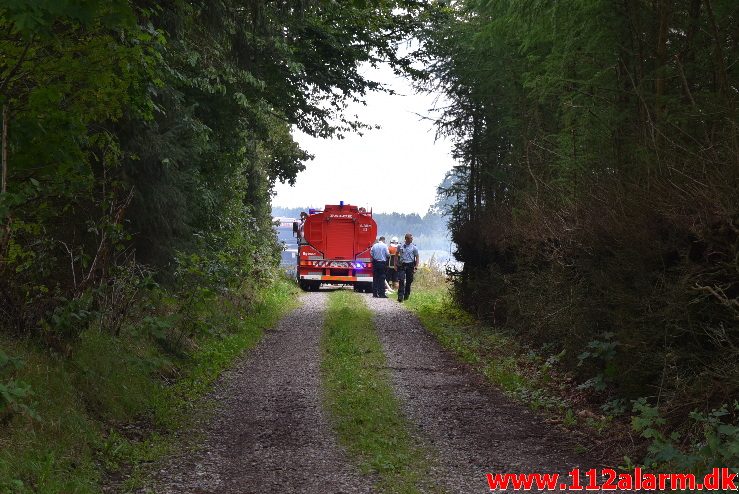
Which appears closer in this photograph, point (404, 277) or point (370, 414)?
point (370, 414)

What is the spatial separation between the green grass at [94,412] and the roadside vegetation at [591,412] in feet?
12.8

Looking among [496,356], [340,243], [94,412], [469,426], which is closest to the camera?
[94,412]

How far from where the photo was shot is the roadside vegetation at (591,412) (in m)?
6.46

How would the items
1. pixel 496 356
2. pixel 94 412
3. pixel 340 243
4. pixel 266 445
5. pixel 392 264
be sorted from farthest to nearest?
1. pixel 340 243
2. pixel 392 264
3. pixel 496 356
4. pixel 94 412
5. pixel 266 445

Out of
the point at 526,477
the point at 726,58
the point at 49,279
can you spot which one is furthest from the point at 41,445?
the point at 726,58

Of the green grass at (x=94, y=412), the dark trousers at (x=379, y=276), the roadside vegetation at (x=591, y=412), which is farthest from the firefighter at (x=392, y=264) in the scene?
the green grass at (x=94, y=412)

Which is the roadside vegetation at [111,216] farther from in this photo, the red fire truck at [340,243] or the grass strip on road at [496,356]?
the red fire truck at [340,243]

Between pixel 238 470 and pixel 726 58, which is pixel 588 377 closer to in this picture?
pixel 726 58

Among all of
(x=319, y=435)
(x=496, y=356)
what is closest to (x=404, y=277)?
(x=496, y=356)

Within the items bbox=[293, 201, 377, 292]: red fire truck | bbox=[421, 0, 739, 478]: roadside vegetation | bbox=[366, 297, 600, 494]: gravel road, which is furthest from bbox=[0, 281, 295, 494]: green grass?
bbox=[293, 201, 377, 292]: red fire truck

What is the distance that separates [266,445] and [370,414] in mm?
1619

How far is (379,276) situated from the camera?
29.8 meters

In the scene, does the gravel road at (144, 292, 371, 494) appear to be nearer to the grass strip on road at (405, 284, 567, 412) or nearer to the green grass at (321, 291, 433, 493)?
the green grass at (321, 291, 433, 493)

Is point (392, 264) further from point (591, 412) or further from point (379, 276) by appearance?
point (591, 412)
